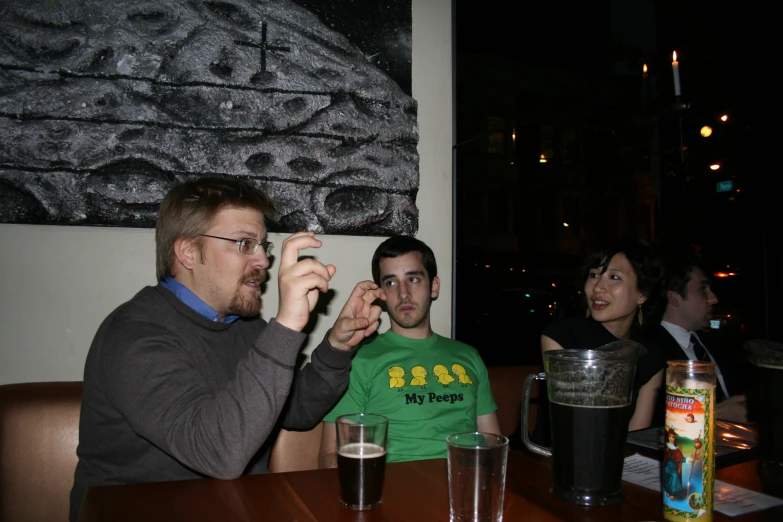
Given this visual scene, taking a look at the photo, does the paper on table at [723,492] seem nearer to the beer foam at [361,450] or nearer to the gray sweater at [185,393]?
the beer foam at [361,450]

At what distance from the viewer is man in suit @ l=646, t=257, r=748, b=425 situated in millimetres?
2811

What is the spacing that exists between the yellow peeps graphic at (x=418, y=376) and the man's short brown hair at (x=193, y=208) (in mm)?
750

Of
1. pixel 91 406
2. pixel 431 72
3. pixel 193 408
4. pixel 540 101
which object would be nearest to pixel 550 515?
pixel 193 408

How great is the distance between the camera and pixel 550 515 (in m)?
0.90

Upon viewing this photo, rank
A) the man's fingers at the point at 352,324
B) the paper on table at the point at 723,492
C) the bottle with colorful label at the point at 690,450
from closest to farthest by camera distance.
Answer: the bottle with colorful label at the point at 690,450 < the paper on table at the point at 723,492 < the man's fingers at the point at 352,324

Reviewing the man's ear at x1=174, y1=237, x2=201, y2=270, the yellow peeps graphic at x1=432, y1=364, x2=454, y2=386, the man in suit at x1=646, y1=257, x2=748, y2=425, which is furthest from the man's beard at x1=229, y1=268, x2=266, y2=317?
the man in suit at x1=646, y1=257, x2=748, y2=425

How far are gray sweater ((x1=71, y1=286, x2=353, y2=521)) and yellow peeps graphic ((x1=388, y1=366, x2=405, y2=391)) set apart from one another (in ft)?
1.10

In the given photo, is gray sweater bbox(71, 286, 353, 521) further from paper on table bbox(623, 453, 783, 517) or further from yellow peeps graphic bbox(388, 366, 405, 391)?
paper on table bbox(623, 453, 783, 517)

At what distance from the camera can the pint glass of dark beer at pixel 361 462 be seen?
0.92 m

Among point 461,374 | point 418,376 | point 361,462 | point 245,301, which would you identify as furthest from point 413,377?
point 361,462

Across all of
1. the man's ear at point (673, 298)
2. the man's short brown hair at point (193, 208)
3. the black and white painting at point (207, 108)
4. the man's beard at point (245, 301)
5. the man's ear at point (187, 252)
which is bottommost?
the man's ear at point (673, 298)

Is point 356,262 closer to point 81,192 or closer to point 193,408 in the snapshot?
point 81,192

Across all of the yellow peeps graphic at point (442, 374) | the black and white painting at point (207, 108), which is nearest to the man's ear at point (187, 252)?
the black and white painting at point (207, 108)

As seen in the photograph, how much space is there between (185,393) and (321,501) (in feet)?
1.34
